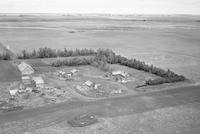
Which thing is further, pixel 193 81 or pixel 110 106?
pixel 193 81

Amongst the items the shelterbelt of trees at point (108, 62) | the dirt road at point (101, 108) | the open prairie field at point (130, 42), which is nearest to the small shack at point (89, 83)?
the dirt road at point (101, 108)

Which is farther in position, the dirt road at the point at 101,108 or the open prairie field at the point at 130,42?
the open prairie field at the point at 130,42

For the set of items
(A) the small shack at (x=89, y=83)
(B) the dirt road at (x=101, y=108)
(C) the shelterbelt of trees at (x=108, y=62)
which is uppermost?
(C) the shelterbelt of trees at (x=108, y=62)

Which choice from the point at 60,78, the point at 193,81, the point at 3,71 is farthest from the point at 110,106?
the point at 3,71

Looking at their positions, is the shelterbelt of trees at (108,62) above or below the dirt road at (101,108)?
above

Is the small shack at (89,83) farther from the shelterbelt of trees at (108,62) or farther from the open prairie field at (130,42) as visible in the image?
the open prairie field at (130,42)

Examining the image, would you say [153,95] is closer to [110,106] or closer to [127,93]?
[127,93]

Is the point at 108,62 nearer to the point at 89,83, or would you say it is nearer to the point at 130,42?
the point at 89,83

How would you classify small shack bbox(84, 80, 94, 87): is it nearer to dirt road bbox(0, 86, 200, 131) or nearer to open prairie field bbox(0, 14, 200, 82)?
dirt road bbox(0, 86, 200, 131)

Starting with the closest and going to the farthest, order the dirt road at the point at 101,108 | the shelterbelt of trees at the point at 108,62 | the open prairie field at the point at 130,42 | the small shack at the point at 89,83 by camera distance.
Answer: the dirt road at the point at 101,108
the small shack at the point at 89,83
the shelterbelt of trees at the point at 108,62
the open prairie field at the point at 130,42
